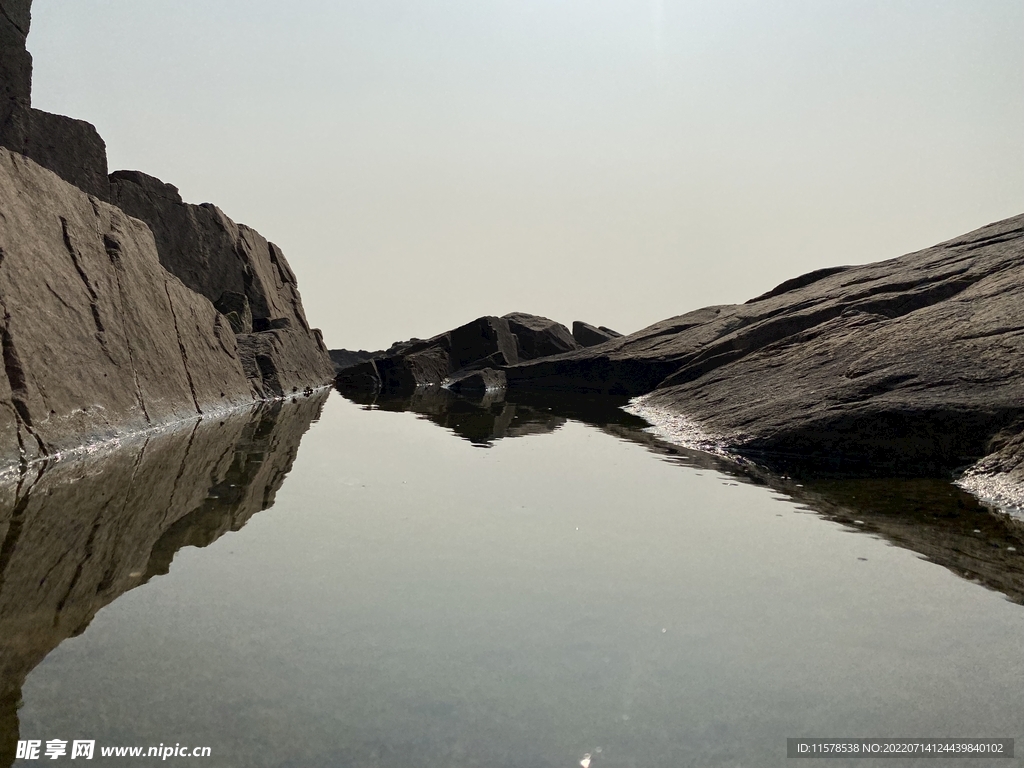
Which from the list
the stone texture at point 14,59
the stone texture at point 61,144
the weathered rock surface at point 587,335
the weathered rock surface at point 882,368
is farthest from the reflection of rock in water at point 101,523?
the weathered rock surface at point 587,335

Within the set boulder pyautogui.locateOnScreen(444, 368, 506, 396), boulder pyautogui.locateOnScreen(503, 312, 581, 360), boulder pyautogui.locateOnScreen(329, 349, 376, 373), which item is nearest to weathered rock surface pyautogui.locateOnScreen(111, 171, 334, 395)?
boulder pyautogui.locateOnScreen(444, 368, 506, 396)

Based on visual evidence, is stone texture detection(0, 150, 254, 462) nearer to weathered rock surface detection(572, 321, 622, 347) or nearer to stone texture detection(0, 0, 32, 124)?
stone texture detection(0, 0, 32, 124)

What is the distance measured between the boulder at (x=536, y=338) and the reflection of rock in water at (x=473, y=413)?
7.59 m

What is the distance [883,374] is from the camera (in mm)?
8117

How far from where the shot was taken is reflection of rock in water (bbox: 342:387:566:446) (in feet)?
34.2

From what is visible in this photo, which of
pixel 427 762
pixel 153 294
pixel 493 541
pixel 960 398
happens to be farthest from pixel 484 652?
pixel 153 294

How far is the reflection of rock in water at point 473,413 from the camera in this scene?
10.4 meters

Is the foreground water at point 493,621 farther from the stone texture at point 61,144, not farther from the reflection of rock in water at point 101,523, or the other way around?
the stone texture at point 61,144

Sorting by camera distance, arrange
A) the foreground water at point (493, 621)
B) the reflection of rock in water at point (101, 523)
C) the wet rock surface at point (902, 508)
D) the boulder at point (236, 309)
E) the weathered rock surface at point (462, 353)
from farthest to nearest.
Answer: the weathered rock surface at point (462, 353)
the boulder at point (236, 309)
the wet rock surface at point (902, 508)
the reflection of rock in water at point (101, 523)
the foreground water at point (493, 621)

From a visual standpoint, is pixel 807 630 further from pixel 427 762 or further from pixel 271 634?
pixel 271 634

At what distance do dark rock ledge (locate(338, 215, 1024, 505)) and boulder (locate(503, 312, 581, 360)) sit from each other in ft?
35.0

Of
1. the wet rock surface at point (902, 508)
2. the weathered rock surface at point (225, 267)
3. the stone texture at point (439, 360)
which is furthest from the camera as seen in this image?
the stone texture at point (439, 360)

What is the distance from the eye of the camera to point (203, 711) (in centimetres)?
217

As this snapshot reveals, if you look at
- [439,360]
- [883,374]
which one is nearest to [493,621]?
[883,374]
